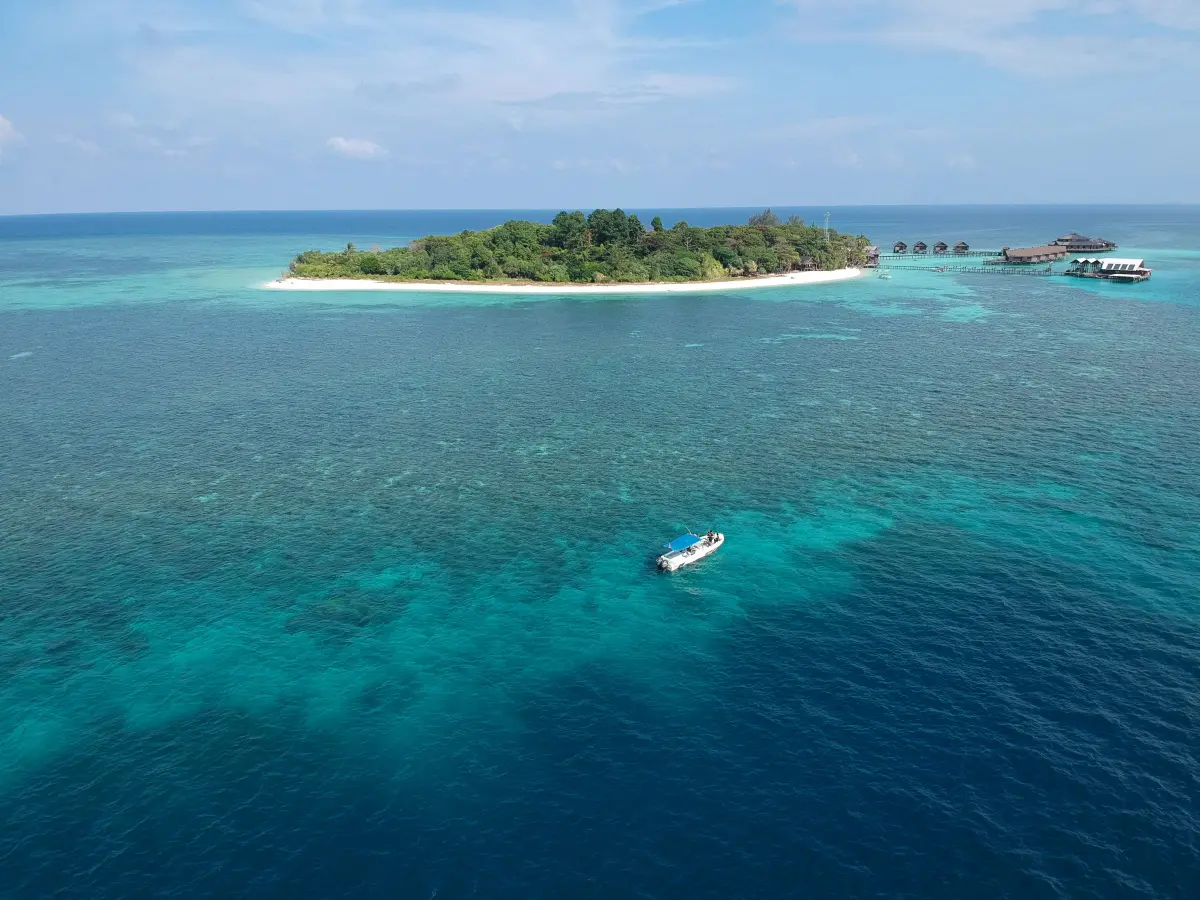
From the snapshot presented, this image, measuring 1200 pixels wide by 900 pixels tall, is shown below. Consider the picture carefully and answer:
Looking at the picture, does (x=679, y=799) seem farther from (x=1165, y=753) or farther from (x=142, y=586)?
(x=142, y=586)

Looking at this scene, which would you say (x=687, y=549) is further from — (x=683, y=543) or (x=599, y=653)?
(x=599, y=653)

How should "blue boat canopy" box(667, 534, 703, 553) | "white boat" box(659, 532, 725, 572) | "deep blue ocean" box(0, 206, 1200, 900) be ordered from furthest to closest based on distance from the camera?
"blue boat canopy" box(667, 534, 703, 553) → "white boat" box(659, 532, 725, 572) → "deep blue ocean" box(0, 206, 1200, 900)

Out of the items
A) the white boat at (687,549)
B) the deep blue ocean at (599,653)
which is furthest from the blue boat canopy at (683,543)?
the deep blue ocean at (599,653)

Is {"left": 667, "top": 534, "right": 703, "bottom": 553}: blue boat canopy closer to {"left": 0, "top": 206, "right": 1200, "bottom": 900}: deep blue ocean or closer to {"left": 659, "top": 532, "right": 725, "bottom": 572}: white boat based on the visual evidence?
{"left": 659, "top": 532, "right": 725, "bottom": 572}: white boat

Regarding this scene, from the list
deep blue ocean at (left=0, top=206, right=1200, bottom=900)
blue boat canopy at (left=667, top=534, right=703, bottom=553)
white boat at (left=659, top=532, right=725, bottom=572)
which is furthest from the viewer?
blue boat canopy at (left=667, top=534, right=703, bottom=553)

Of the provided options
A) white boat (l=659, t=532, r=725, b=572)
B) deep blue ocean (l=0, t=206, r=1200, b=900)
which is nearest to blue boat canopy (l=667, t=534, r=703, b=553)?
white boat (l=659, t=532, r=725, b=572)

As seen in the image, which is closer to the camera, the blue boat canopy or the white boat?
the white boat

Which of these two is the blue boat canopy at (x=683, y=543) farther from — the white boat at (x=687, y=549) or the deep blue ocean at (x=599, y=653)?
the deep blue ocean at (x=599, y=653)
